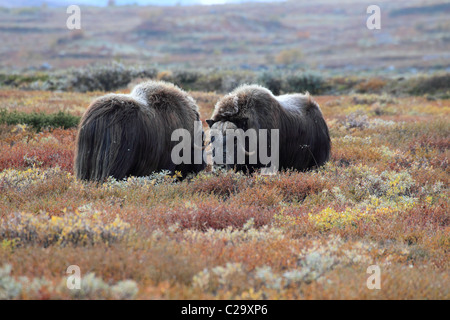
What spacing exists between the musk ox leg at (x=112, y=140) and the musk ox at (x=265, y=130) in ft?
3.95

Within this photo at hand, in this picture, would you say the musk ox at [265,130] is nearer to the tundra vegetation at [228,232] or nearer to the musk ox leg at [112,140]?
the tundra vegetation at [228,232]

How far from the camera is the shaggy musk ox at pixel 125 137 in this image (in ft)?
18.0

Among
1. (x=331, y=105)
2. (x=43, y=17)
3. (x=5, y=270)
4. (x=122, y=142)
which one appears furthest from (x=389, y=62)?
(x=43, y=17)

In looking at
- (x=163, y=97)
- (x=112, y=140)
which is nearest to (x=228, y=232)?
(x=112, y=140)

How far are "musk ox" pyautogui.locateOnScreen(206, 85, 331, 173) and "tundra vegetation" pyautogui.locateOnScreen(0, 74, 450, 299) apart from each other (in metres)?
0.50

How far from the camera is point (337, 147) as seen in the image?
27.6ft

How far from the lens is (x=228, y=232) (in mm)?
3779

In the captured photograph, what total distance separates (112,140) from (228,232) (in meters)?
2.38

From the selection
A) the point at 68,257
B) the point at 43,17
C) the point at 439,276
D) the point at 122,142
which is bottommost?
the point at 439,276

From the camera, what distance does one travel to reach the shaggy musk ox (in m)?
5.50

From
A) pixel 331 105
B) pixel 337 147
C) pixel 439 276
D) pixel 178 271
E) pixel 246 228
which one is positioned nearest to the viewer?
pixel 178 271

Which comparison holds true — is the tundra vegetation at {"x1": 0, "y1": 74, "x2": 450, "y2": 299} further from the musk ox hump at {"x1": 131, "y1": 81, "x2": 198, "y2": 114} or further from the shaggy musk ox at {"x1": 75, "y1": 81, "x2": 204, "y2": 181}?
the musk ox hump at {"x1": 131, "y1": 81, "x2": 198, "y2": 114}

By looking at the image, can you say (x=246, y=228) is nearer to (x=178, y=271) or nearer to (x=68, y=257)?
(x=178, y=271)
